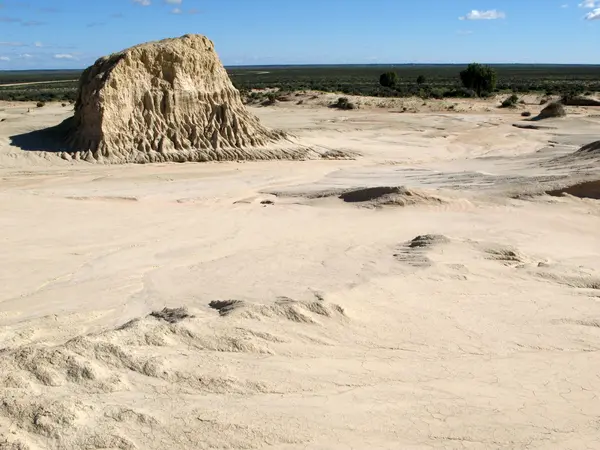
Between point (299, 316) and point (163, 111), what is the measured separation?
14.5 m

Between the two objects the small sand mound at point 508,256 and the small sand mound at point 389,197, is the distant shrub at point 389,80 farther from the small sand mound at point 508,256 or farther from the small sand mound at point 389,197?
the small sand mound at point 508,256

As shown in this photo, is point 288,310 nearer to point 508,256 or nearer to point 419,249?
point 419,249

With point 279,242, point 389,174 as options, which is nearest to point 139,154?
point 389,174

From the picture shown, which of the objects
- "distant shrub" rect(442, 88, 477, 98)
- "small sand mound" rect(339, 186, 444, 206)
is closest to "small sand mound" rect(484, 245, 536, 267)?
"small sand mound" rect(339, 186, 444, 206)

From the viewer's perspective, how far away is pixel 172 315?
669cm

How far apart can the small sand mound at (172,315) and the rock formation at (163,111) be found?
12.8 metres

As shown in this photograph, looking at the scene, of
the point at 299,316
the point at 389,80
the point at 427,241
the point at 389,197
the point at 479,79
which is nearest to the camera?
the point at 299,316

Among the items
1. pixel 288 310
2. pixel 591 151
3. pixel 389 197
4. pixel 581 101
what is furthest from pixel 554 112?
pixel 288 310

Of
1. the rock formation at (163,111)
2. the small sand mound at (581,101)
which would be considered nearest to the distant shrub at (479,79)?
the small sand mound at (581,101)

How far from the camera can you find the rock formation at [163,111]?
19.0 metres

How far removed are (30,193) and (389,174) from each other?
9.75m

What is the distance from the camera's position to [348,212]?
13523mm

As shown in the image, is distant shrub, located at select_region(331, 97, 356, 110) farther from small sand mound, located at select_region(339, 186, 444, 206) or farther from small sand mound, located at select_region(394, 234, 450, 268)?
small sand mound, located at select_region(394, 234, 450, 268)

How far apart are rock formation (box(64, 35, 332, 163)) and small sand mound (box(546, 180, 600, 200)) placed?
31.6 ft
